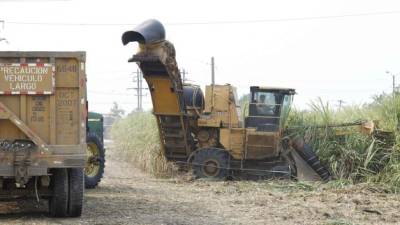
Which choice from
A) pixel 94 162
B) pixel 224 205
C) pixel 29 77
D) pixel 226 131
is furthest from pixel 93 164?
pixel 29 77

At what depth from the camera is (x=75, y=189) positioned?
428 inches

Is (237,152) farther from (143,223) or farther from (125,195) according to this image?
(143,223)

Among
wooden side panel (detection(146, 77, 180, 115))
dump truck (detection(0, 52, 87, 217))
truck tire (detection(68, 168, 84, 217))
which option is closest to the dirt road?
truck tire (detection(68, 168, 84, 217))

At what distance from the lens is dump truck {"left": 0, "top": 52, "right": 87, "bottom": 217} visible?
10.2m

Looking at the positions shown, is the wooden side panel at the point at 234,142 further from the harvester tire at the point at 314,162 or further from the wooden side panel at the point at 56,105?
the wooden side panel at the point at 56,105

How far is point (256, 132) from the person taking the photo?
19.2 metres

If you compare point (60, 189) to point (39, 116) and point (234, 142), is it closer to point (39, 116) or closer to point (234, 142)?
point (39, 116)

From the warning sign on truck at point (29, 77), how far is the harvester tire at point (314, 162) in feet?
32.3

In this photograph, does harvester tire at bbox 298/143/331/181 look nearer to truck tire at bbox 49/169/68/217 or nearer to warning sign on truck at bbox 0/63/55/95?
truck tire at bbox 49/169/68/217

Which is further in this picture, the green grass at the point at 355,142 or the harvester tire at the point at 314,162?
the harvester tire at the point at 314,162

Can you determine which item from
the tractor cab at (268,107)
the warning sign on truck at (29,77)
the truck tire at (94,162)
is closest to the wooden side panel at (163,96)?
the tractor cab at (268,107)

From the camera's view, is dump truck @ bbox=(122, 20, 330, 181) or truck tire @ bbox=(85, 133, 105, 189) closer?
truck tire @ bbox=(85, 133, 105, 189)

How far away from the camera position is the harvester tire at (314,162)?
1845cm

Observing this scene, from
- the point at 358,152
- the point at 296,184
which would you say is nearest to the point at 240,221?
the point at 296,184
